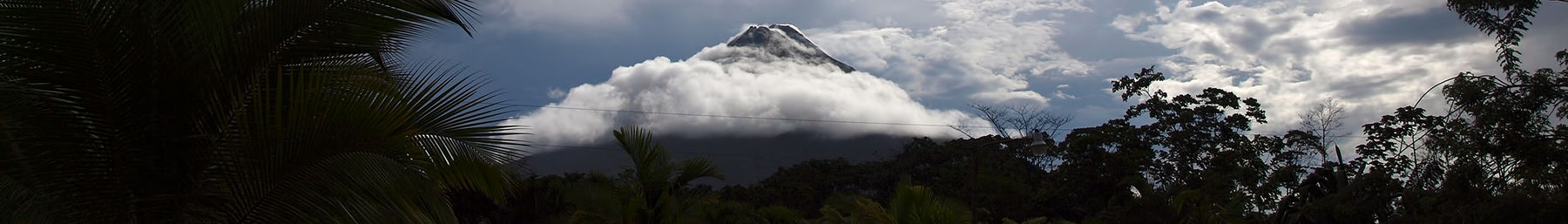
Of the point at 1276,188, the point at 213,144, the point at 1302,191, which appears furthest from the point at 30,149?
the point at 1302,191

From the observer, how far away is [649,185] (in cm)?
1225

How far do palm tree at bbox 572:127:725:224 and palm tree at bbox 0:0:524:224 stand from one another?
21.0 ft

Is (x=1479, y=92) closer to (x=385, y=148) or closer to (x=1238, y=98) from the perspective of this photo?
(x=385, y=148)

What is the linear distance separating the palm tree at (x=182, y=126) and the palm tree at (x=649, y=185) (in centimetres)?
640

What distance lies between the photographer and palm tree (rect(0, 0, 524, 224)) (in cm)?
441

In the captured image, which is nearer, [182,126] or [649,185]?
Result: [182,126]

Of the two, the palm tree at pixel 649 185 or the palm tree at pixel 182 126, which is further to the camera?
the palm tree at pixel 649 185

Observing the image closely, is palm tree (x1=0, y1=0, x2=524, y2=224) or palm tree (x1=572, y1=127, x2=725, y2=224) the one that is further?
palm tree (x1=572, y1=127, x2=725, y2=224)

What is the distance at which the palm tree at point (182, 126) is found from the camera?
4.41 metres

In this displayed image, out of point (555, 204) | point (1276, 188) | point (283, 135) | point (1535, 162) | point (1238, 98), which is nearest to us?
point (283, 135)

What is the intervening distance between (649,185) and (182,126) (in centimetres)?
772

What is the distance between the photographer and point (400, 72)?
5879 millimetres

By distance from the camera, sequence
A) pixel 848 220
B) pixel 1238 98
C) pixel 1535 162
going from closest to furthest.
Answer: pixel 1535 162, pixel 848 220, pixel 1238 98

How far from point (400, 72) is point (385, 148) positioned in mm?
1285
